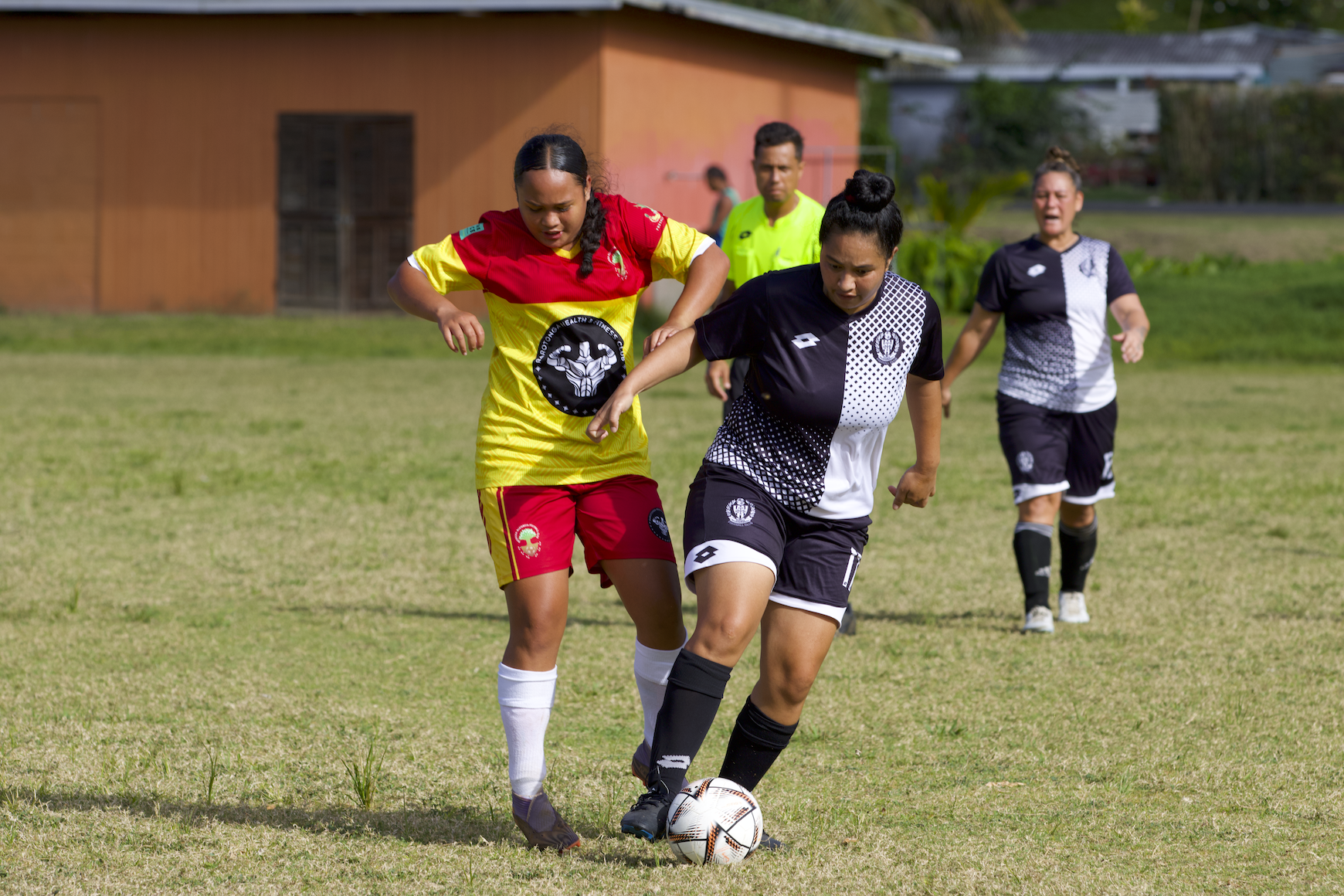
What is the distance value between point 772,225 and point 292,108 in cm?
1679

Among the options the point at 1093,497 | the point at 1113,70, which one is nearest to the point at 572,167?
the point at 1093,497

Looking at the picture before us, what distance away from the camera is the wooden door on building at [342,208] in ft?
73.4

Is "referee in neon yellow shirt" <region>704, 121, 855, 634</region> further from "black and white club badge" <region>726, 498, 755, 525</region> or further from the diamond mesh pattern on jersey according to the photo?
"black and white club badge" <region>726, 498, 755, 525</region>

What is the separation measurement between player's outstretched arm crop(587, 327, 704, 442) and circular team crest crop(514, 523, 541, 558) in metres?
0.32

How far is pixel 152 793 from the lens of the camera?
4.80 meters

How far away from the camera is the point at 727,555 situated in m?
4.14

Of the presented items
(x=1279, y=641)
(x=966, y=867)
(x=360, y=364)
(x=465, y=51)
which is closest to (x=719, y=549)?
(x=966, y=867)

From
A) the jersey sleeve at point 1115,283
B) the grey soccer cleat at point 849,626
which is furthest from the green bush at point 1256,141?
the grey soccer cleat at point 849,626

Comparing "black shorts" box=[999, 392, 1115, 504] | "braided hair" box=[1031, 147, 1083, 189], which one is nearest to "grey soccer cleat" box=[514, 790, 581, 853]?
"black shorts" box=[999, 392, 1115, 504]

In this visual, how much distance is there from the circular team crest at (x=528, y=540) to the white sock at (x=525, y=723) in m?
0.32

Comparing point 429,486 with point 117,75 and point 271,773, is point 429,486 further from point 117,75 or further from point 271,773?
point 117,75

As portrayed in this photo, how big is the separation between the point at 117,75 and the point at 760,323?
2079 centimetres

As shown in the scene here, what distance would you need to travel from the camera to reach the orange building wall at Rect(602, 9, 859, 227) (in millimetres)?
21625

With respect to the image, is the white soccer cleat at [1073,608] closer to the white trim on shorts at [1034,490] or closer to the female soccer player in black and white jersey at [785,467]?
the white trim on shorts at [1034,490]
